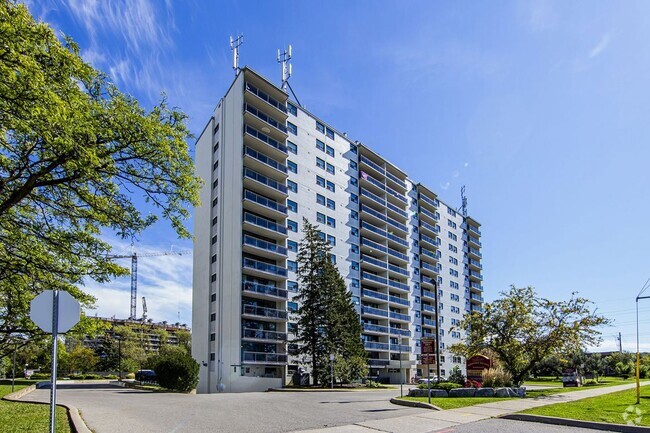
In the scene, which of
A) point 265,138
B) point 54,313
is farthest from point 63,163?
point 265,138

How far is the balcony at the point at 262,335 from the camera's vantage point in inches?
1700

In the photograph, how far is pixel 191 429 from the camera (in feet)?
39.9

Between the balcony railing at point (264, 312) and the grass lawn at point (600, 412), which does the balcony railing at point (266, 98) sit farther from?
the grass lawn at point (600, 412)

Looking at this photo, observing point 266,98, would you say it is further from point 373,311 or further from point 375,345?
point 375,345

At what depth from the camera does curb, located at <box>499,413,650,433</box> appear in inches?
469

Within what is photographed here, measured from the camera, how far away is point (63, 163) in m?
9.27

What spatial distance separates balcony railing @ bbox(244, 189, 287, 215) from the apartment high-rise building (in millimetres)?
108

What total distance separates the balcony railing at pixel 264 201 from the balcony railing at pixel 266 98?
10.4 meters

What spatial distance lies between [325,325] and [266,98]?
24.9m

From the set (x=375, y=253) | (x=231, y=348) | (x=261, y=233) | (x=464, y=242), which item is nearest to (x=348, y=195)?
(x=375, y=253)

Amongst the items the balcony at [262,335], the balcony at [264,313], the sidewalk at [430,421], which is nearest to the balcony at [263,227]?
the balcony at [264,313]

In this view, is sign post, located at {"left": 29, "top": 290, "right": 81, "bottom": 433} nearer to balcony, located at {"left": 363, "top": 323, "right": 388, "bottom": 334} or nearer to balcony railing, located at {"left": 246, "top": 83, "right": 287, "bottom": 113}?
balcony railing, located at {"left": 246, "top": 83, "right": 287, "bottom": 113}

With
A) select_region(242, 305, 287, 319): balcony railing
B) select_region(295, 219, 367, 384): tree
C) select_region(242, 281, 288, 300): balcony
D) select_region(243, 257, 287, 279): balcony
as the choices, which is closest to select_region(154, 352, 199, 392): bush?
select_region(242, 305, 287, 319): balcony railing

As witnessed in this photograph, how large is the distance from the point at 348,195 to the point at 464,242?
41618 mm
